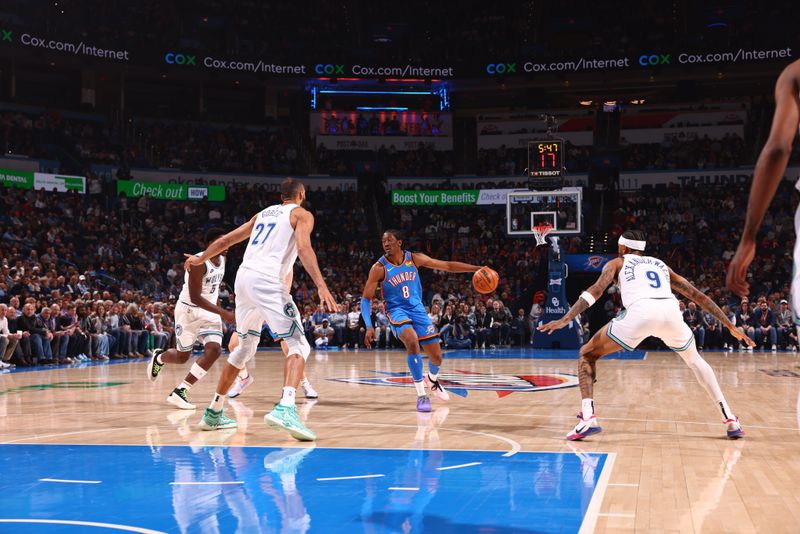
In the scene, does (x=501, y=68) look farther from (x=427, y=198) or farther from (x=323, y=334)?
(x=323, y=334)

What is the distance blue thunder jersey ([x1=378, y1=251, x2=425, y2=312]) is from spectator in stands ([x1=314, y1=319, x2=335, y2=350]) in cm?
1416

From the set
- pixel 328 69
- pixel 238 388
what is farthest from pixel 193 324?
pixel 328 69

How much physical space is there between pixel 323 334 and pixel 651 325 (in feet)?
56.8

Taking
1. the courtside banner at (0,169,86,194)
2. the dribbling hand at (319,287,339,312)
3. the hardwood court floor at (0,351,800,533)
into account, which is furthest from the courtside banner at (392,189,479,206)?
the dribbling hand at (319,287,339,312)

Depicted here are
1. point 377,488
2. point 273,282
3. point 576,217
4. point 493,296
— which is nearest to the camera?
point 377,488

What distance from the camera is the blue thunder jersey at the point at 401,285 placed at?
9789 millimetres

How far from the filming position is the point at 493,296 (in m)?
27.3

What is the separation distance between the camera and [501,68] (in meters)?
32.9

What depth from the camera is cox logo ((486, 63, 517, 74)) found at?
32.8 m

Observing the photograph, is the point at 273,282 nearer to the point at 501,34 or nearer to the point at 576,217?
the point at 576,217

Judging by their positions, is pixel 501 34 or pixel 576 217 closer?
pixel 576 217

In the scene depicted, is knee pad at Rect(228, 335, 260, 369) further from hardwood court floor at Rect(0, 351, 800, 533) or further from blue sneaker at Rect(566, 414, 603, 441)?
blue sneaker at Rect(566, 414, 603, 441)

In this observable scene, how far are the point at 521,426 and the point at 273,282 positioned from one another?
2656mm

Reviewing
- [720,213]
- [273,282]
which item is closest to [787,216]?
[720,213]
